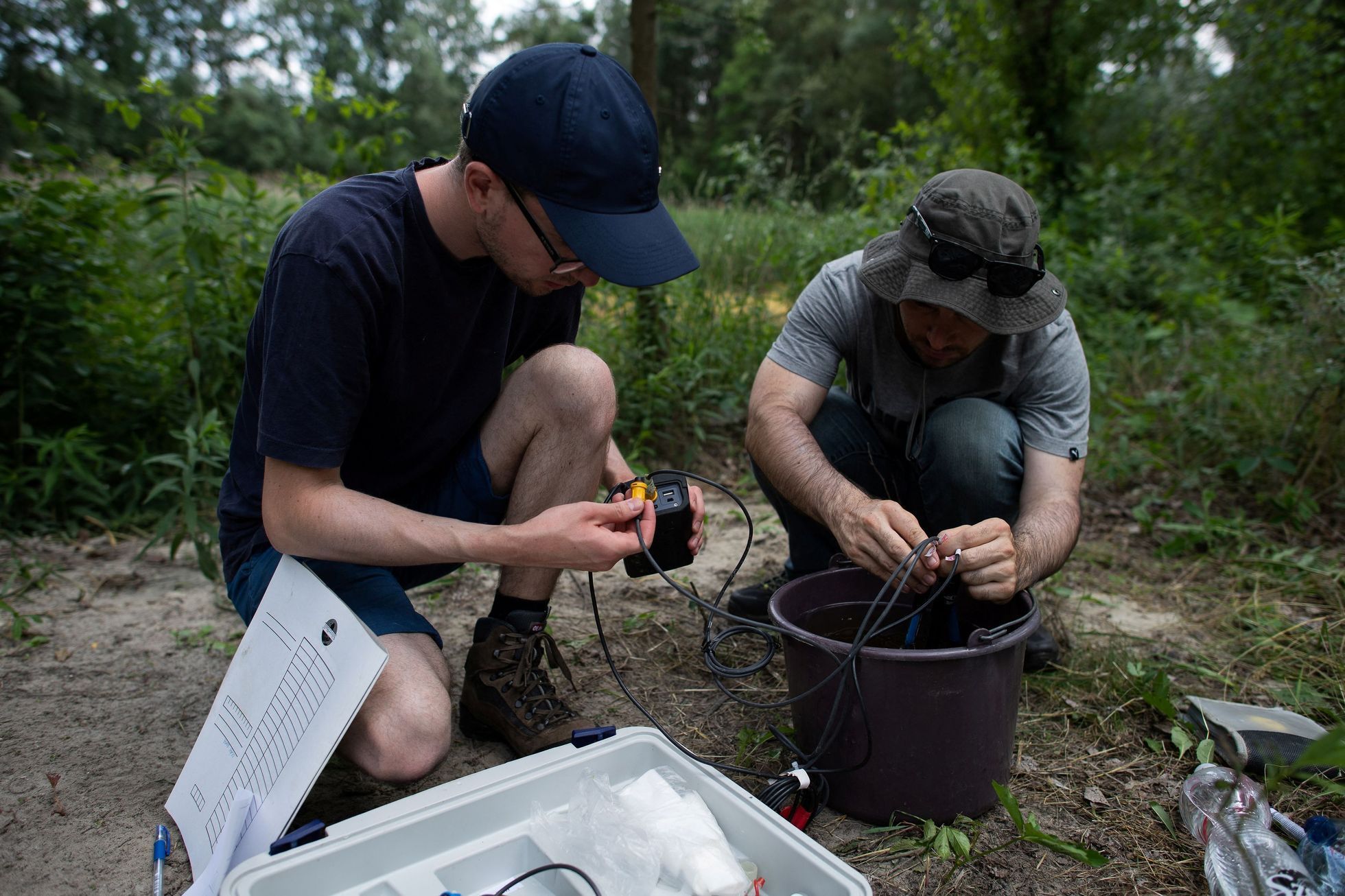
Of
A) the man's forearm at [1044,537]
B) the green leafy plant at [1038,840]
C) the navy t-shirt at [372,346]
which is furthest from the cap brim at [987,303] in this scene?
the green leafy plant at [1038,840]

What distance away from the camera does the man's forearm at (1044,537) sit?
1.59 m

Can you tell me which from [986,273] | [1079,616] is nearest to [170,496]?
[986,273]

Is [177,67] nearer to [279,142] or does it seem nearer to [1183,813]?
[279,142]

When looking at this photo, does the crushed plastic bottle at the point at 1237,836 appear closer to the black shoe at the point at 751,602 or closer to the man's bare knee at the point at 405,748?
the black shoe at the point at 751,602

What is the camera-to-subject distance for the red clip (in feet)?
4.74

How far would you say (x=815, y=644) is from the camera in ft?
4.62

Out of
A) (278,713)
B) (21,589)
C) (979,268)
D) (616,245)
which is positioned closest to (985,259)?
(979,268)

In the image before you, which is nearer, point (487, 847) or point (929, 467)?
point (487, 847)

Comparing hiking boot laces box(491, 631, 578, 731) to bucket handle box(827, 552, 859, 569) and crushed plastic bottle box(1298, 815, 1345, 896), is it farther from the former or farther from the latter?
crushed plastic bottle box(1298, 815, 1345, 896)

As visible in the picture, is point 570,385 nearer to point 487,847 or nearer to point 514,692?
point 514,692

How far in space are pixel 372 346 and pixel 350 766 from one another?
2.85 feet

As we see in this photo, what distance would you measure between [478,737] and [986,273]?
4.65ft

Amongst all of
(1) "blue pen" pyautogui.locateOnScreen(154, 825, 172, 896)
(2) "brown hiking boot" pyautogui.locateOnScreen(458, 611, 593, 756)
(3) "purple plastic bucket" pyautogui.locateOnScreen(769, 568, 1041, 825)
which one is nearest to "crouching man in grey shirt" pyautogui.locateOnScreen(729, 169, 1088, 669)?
(3) "purple plastic bucket" pyautogui.locateOnScreen(769, 568, 1041, 825)

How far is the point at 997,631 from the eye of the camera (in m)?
1.42
